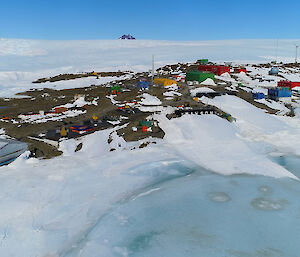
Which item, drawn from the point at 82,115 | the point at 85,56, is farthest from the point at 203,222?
the point at 85,56

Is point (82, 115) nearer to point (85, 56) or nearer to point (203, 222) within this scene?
point (203, 222)

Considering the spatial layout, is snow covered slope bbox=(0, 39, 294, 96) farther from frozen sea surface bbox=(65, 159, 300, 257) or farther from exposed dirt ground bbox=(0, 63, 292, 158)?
frozen sea surface bbox=(65, 159, 300, 257)

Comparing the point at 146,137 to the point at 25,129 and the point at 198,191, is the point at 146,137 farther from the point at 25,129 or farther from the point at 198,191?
the point at 25,129

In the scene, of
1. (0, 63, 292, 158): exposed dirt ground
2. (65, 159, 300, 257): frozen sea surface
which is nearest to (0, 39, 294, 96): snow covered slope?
(0, 63, 292, 158): exposed dirt ground

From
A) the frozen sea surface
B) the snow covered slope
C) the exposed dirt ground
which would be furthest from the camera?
the snow covered slope

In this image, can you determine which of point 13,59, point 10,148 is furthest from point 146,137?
point 13,59

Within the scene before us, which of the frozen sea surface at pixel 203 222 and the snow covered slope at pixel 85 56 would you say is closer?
the frozen sea surface at pixel 203 222

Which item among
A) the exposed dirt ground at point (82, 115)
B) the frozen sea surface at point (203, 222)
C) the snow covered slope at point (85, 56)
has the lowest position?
the frozen sea surface at point (203, 222)

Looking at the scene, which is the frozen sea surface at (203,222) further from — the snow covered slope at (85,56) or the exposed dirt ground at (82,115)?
the snow covered slope at (85,56)

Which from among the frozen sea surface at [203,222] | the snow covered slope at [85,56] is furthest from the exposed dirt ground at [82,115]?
the snow covered slope at [85,56]
